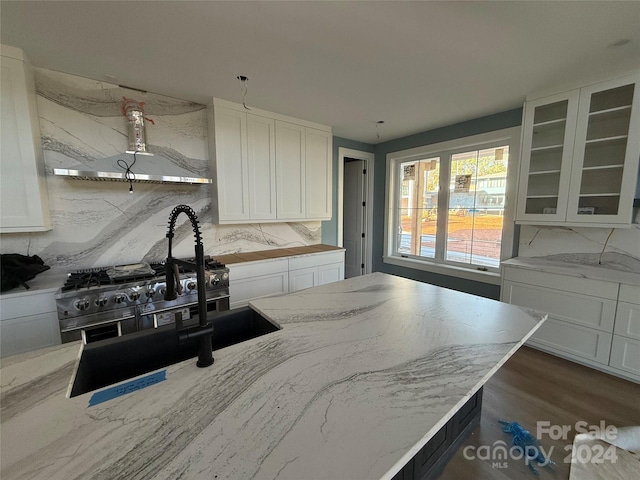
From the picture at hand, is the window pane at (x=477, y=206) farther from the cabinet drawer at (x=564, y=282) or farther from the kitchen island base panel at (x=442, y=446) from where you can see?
the kitchen island base panel at (x=442, y=446)

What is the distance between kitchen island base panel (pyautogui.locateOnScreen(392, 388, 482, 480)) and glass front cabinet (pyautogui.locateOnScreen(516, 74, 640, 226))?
6.37ft

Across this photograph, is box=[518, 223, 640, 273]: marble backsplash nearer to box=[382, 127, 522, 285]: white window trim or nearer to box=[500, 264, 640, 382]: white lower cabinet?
box=[382, 127, 522, 285]: white window trim

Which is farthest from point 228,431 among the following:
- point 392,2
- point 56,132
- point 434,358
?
point 56,132

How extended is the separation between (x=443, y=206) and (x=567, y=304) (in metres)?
1.70

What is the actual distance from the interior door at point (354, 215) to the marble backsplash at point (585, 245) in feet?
7.43

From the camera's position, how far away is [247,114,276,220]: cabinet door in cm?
284

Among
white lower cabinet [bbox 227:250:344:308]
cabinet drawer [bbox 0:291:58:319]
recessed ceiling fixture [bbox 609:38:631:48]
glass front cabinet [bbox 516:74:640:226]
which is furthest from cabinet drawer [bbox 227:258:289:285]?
recessed ceiling fixture [bbox 609:38:631:48]

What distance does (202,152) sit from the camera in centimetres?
283

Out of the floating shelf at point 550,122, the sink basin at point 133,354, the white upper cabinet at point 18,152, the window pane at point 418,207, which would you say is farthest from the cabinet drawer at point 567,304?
the white upper cabinet at point 18,152

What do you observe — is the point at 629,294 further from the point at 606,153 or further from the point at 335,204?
the point at 335,204

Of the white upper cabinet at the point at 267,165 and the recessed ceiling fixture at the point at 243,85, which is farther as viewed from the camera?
the white upper cabinet at the point at 267,165

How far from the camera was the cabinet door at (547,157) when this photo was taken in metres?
2.41

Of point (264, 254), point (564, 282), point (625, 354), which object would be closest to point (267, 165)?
point (264, 254)

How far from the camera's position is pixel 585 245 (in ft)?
8.46
